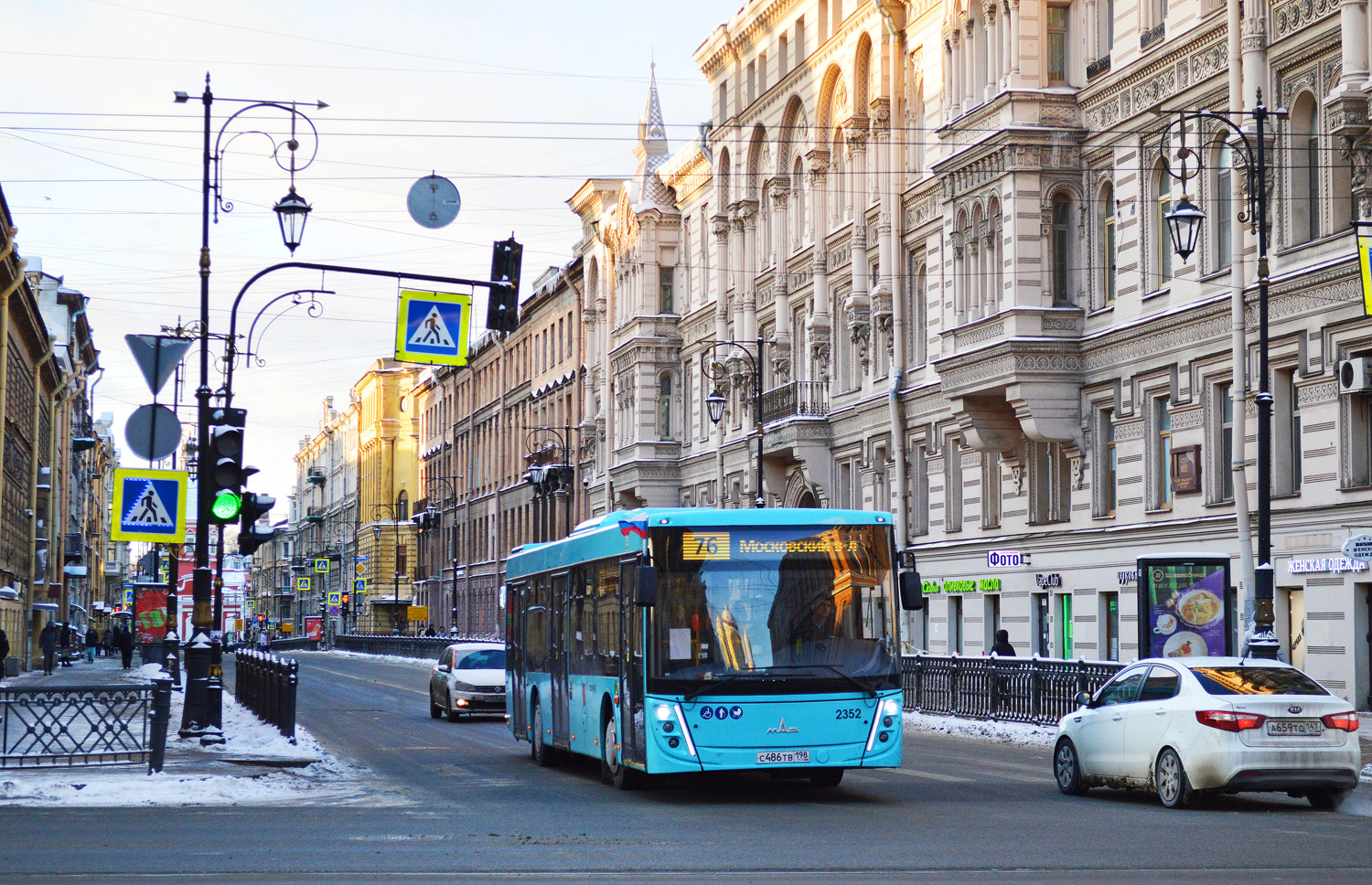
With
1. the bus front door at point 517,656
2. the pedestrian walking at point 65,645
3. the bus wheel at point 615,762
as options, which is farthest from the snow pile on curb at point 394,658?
the bus wheel at point 615,762

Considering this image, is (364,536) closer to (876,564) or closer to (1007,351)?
(1007,351)

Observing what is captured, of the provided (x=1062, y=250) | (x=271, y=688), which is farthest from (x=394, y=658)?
(x=271, y=688)

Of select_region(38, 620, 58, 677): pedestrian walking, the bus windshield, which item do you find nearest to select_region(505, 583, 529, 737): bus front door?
the bus windshield

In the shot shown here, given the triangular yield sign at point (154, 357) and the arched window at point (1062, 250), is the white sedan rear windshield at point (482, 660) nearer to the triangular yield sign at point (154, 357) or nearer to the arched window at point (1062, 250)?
the arched window at point (1062, 250)

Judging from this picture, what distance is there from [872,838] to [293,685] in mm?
12097

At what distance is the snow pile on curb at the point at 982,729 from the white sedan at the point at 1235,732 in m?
9.77

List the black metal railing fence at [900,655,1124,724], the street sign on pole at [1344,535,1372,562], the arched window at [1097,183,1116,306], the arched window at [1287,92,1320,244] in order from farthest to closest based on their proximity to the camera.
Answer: the arched window at [1097,183,1116,306]
the arched window at [1287,92,1320,244]
the black metal railing fence at [900,655,1124,724]
the street sign on pole at [1344,535,1372,562]

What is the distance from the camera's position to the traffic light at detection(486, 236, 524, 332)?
73.3ft

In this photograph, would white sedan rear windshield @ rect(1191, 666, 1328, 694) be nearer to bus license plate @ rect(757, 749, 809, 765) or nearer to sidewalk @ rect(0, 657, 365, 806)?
bus license plate @ rect(757, 749, 809, 765)

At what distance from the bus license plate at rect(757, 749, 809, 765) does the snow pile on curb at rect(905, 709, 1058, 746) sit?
33.7 feet

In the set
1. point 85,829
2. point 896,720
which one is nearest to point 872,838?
point 896,720

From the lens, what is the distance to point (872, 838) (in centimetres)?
1430

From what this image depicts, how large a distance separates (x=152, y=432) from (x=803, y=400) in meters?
32.0

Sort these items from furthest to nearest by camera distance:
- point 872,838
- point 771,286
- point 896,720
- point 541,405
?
point 541,405 < point 771,286 < point 896,720 < point 872,838
